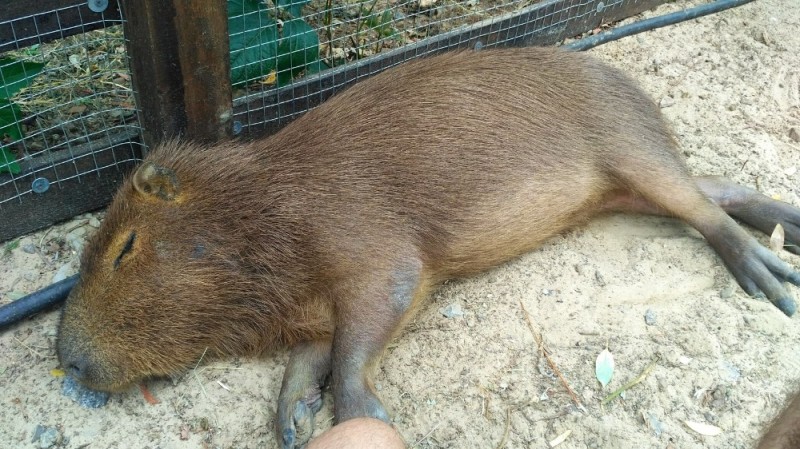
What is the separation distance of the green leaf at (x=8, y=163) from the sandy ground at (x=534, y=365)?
13.5 inches

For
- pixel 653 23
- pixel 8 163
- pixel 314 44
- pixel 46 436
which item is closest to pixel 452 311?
pixel 314 44

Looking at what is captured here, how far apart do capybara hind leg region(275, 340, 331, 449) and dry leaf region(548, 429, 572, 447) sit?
0.81 meters

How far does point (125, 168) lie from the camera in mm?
3225

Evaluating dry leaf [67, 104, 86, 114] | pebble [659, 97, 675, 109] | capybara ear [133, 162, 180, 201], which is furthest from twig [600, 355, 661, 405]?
dry leaf [67, 104, 86, 114]

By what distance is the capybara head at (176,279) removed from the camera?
260cm

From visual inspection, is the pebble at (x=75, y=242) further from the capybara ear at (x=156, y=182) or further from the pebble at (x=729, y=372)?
the pebble at (x=729, y=372)

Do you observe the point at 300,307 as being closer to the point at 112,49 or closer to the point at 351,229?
the point at 351,229

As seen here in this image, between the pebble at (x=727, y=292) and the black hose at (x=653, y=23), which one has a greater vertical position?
the black hose at (x=653, y=23)

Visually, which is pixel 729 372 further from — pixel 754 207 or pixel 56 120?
pixel 56 120

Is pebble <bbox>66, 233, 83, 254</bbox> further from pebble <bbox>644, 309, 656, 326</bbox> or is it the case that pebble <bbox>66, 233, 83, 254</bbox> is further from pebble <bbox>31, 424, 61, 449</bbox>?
pebble <bbox>644, 309, 656, 326</bbox>

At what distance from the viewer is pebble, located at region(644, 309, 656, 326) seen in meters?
2.89

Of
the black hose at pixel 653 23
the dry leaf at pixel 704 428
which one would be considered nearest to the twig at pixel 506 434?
the dry leaf at pixel 704 428

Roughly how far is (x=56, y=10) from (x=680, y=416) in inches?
101

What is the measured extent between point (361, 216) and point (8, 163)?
4.47 feet
